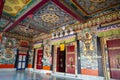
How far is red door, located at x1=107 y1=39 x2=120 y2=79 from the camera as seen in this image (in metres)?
4.56

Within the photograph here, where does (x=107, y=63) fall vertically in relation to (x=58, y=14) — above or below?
below

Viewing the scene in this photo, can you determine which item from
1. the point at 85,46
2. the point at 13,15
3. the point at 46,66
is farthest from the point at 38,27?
the point at 85,46

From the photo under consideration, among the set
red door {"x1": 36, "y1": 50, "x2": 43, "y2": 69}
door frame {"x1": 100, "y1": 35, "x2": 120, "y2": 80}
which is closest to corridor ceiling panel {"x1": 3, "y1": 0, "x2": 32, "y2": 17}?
door frame {"x1": 100, "y1": 35, "x2": 120, "y2": 80}

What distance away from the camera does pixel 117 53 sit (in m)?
4.67

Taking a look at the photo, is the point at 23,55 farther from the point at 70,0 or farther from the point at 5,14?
the point at 70,0

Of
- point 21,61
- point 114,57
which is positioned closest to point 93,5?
point 114,57

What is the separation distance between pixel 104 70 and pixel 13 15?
19.3ft

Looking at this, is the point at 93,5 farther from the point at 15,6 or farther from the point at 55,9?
the point at 15,6

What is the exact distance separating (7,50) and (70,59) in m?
5.59

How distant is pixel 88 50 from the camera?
18.3 feet

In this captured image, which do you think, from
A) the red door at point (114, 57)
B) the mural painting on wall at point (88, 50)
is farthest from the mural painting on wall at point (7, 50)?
the red door at point (114, 57)

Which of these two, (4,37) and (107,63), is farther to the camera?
(4,37)

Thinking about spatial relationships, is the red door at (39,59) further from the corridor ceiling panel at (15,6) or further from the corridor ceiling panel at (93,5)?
the corridor ceiling panel at (93,5)

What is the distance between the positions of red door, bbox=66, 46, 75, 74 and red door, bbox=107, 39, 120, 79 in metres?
2.24
